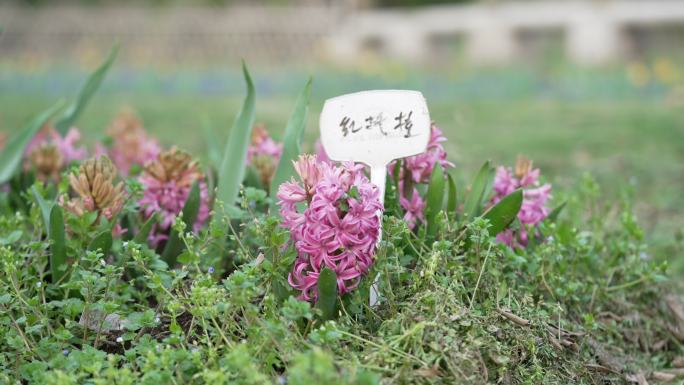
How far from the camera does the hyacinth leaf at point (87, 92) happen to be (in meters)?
3.06

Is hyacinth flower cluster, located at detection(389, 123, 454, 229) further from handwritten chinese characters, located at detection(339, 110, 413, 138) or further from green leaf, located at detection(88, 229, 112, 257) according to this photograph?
green leaf, located at detection(88, 229, 112, 257)

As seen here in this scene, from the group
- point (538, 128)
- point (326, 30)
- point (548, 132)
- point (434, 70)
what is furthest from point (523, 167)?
point (326, 30)

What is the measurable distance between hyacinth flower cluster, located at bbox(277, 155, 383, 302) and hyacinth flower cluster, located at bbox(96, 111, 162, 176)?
123cm

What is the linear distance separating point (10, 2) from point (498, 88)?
9.39 metres

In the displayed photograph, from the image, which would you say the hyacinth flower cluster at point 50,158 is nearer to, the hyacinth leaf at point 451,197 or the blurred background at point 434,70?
the blurred background at point 434,70

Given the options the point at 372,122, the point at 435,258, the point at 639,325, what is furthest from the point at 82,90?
the point at 639,325

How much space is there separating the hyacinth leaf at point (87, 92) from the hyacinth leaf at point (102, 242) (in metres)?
0.99

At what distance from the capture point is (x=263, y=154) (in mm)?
2984

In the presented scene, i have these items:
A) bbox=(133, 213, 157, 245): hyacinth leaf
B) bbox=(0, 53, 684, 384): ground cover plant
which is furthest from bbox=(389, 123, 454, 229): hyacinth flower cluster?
bbox=(133, 213, 157, 245): hyacinth leaf

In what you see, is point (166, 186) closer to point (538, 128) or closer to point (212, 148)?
point (212, 148)

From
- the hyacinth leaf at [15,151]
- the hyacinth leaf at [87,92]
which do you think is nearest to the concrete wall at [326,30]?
the hyacinth leaf at [87,92]

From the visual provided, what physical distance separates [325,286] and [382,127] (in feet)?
1.42

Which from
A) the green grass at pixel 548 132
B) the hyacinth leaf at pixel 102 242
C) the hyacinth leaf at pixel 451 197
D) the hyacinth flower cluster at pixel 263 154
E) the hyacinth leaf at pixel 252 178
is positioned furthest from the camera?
the green grass at pixel 548 132

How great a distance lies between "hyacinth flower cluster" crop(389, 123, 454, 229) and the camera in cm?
234
